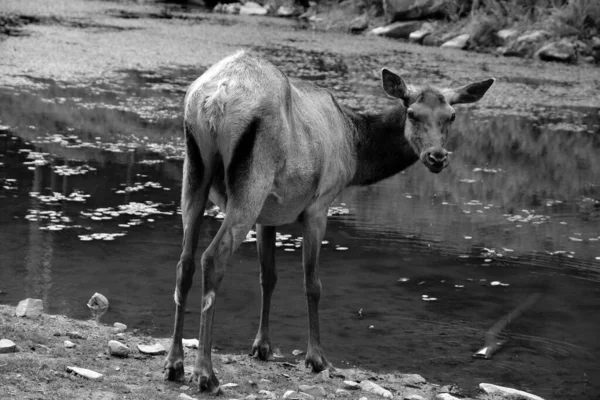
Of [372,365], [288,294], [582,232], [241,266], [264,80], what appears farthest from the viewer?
[582,232]

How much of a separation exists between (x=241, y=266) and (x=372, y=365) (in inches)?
96.8

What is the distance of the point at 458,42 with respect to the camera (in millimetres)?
32219

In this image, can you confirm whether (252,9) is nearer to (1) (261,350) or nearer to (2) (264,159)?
(1) (261,350)

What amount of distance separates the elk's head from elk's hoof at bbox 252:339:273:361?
1.86 m

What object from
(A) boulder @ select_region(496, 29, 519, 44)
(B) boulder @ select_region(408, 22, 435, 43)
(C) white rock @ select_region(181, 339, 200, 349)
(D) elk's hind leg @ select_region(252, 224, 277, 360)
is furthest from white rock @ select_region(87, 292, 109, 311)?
(B) boulder @ select_region(408, 22, 435, 43)

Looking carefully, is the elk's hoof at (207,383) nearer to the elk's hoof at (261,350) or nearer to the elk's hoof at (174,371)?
the elk's hoof at (174,371)

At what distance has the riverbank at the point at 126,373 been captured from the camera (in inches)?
223

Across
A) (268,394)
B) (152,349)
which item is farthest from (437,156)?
(152,349)

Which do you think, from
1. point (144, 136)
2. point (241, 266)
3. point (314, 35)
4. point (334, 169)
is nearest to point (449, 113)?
point (334, 169)

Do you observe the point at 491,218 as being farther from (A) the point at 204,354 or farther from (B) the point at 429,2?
(B) the point at 429,2

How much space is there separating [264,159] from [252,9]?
1620 inches

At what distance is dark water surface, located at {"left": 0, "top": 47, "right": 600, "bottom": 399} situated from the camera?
25.3 ft

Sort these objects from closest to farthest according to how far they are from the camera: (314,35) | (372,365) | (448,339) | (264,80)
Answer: (264,80) → (372,365) → (448,339) → (314,35)

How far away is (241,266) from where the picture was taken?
936 centimetres
